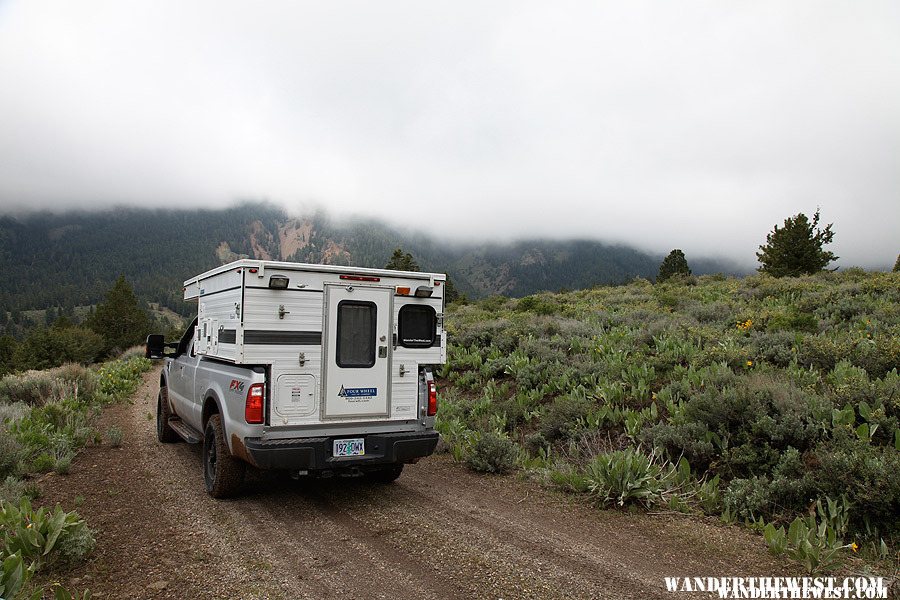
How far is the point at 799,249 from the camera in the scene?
30.6m

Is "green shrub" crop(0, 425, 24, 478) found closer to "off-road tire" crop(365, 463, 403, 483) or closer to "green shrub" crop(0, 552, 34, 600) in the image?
"green shrub" crop(0, 552, 34, 600)

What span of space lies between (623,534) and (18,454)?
6.85 meters

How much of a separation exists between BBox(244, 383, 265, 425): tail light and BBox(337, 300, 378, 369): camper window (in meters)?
0.88

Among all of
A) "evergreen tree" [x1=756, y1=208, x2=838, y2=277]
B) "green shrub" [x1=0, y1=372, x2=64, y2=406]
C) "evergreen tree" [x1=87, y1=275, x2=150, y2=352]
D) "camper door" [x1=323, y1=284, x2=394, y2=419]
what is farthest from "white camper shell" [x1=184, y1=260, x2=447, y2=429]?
"evergreen tree" [x1=87, y1=275, x2=150, y2=352]

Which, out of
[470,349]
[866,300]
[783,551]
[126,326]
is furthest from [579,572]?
[126,326]

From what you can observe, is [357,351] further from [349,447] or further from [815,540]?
[815,540]

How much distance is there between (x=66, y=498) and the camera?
5973 mm

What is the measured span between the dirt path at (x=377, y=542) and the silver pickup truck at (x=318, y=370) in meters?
0.55

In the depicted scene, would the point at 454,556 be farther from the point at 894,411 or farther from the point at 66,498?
the point at 894,411

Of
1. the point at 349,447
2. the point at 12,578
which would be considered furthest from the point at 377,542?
the point at 12,578

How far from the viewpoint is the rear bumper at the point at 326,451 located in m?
5.42

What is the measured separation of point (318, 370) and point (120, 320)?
6700 cm

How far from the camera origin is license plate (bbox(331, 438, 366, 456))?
5.73 m

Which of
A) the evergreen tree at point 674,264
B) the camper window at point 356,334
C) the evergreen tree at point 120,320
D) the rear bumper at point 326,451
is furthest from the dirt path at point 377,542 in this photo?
the evergreen tree at point 120,320
